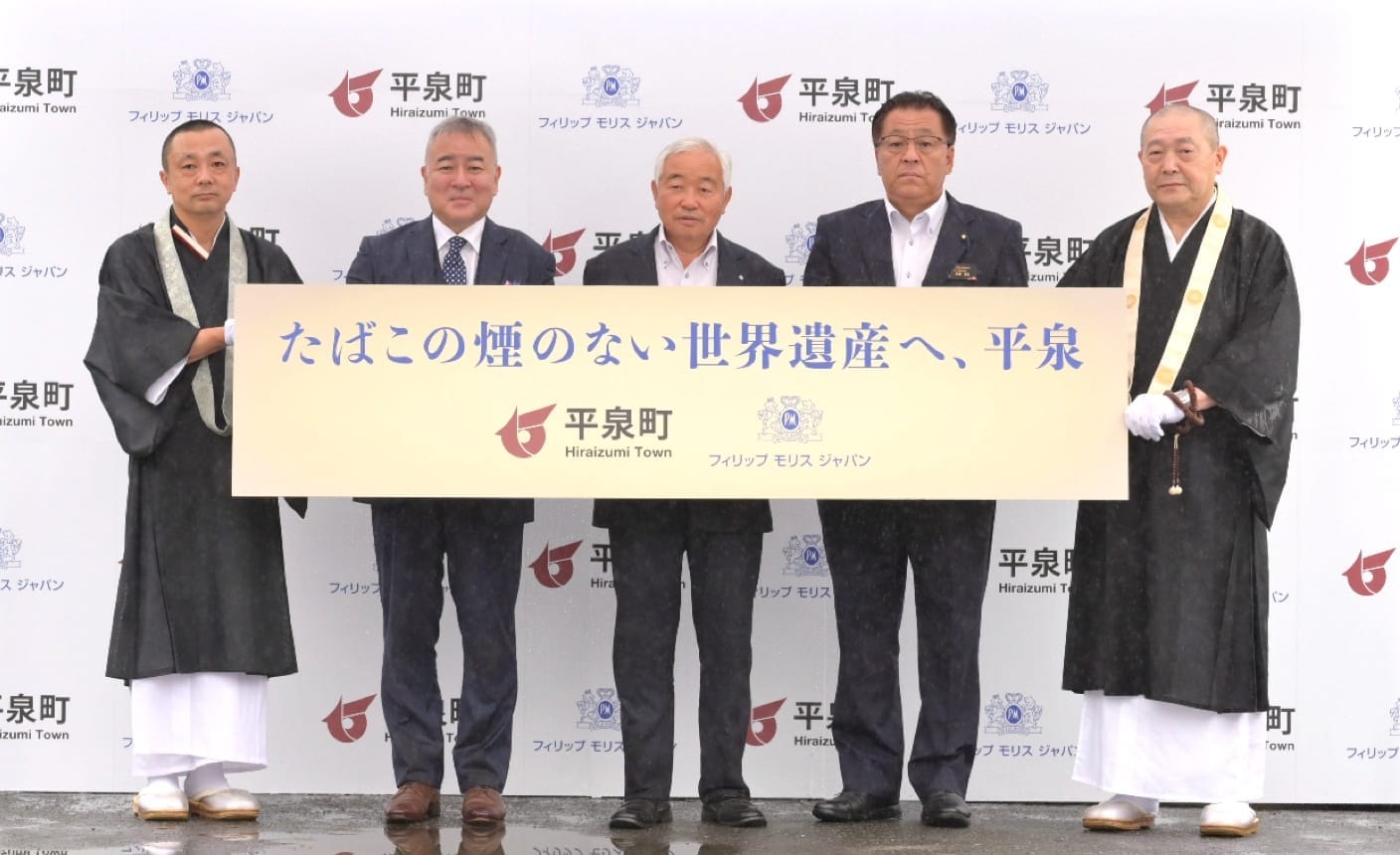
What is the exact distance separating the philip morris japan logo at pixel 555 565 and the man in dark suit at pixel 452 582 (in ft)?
2.79

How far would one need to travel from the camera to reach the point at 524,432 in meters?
4.99

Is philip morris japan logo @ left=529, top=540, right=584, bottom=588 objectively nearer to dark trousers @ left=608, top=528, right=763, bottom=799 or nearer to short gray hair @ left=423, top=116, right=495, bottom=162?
dark trousers @ left=608, top=528, right=763, bottom=799

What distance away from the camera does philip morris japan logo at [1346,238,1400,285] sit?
6.02 metres

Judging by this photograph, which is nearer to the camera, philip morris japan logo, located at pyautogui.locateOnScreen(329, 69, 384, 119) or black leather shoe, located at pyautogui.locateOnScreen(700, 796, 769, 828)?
black leather shoe, located at pyautogui.locateOnScreen(700, 796, 769, 828)

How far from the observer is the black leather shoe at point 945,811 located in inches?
206

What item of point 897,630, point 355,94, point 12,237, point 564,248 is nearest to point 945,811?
point 897,630

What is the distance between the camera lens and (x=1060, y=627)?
6145 millimetres

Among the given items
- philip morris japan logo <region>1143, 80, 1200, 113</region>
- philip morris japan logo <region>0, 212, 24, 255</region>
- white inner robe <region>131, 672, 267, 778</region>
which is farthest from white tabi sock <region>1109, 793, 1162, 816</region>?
philip morris japan logo <region>0, 212, 24, 255</region>

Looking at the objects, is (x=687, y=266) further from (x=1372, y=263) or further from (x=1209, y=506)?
(x=1372, y=263)

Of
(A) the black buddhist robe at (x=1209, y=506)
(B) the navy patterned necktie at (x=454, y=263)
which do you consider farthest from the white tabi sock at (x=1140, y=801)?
(B) the navy patterned necktie at (x=454, y=263)

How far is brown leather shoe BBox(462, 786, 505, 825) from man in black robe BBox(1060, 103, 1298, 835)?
1.80m

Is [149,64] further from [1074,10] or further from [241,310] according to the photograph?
[1074,10]

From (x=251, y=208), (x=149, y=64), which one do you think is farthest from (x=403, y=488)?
(x=149, y=64)

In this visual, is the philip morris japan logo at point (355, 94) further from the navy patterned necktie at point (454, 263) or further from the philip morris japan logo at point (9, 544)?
the philip morris japan logo at point (9, 544)
